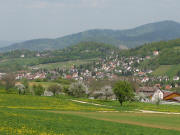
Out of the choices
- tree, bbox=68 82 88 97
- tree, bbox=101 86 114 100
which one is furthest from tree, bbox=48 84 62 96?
tree, bbox=101 86 114 100

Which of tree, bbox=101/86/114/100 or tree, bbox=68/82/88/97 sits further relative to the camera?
tree, bbox=68/82/88/97

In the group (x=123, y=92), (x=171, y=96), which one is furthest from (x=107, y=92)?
(x=171, y=96)

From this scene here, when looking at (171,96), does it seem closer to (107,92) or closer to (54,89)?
(107,92)

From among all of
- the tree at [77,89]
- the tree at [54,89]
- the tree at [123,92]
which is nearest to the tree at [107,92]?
the tree at [77,89]

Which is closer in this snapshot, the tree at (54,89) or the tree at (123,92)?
the tree at (123,92)

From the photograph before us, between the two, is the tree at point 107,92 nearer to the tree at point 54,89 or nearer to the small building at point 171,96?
the tree at point 54,89

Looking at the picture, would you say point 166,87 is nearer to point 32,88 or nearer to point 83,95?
point 83,95

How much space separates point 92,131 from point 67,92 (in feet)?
289

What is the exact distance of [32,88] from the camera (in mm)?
116875

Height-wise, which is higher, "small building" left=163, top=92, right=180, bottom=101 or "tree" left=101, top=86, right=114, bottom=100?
"tree" left=101, top=86, right=114, bottom=100

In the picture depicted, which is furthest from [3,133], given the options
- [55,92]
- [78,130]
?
[55,92]

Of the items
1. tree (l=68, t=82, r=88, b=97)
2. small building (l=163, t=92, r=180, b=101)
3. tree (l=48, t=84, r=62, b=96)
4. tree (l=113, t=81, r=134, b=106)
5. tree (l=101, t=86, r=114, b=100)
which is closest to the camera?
tree (l=113, t=81, r=134, b=106)

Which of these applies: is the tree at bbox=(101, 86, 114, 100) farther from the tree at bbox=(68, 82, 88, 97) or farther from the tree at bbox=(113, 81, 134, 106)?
the tree at bbox=(113, 81, 134, 106)

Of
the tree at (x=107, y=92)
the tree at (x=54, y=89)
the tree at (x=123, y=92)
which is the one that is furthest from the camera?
the tree at (x=54, y=89)
